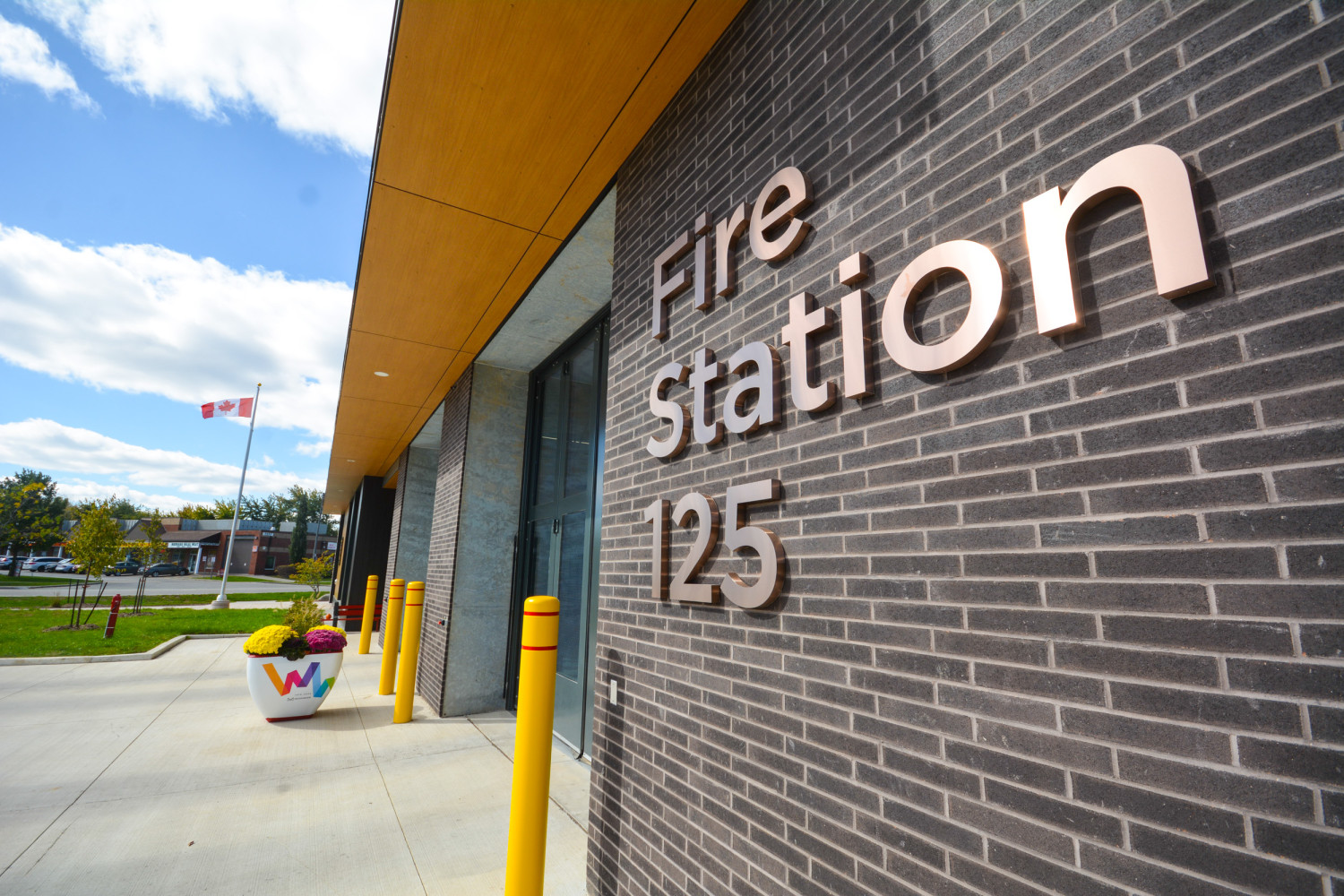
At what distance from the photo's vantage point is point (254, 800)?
4.18 m

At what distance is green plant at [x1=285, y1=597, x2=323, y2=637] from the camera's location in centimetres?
648

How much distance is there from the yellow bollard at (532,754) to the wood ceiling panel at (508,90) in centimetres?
273

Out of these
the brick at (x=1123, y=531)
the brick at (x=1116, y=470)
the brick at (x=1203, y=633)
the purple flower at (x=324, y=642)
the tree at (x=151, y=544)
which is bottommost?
the purple flower at (x=324, y=642)

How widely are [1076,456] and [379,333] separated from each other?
6962 mm

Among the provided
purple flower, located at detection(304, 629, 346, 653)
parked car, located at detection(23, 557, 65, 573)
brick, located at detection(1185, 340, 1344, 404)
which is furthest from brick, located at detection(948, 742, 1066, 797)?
parked car, located at detection(23, 557, 65, 573)

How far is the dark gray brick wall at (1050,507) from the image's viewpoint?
1.08 metres

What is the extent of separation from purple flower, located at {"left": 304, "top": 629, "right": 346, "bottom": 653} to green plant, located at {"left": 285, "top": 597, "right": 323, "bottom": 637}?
0.10 meters

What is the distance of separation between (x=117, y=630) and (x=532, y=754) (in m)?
16.1

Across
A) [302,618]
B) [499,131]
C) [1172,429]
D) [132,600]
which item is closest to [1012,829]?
[1172,429]

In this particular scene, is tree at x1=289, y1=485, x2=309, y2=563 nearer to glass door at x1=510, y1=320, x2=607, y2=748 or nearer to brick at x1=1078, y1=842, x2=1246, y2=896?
glass door at x1=510, y1=320, x2=607, y2=748

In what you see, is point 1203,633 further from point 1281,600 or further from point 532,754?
point 532,754

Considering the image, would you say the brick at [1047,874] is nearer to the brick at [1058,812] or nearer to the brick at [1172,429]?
the brick at [1058,812]

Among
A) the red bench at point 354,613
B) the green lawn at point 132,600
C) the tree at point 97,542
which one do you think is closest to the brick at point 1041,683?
the red bench at point 354,613

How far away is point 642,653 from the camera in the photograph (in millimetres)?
3062
